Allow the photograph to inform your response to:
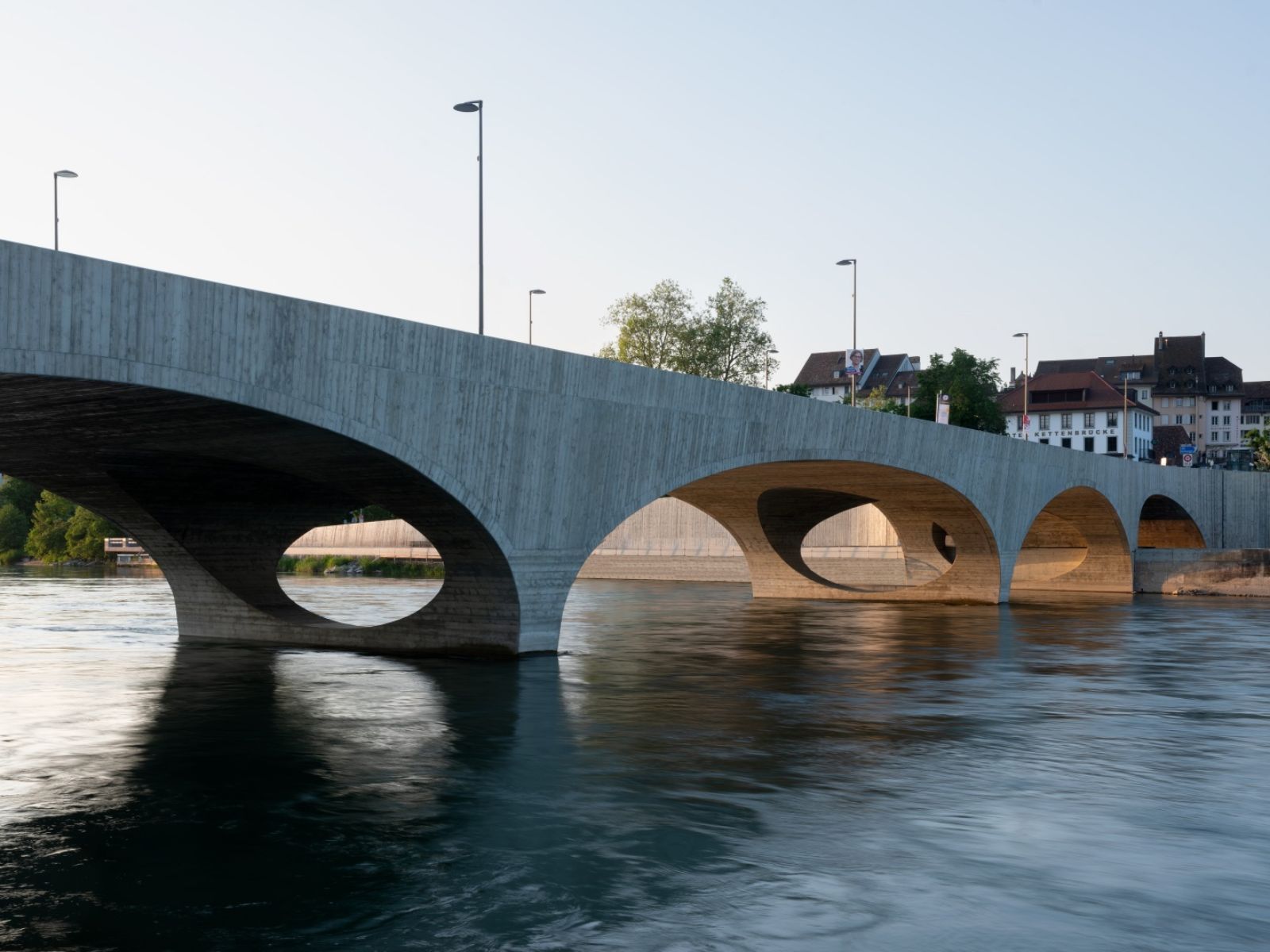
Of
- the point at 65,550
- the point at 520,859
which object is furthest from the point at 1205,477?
the point at 65,550

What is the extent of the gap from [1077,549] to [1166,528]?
35.0 ft

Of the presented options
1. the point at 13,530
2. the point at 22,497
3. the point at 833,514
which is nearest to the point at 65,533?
the point at 13,530

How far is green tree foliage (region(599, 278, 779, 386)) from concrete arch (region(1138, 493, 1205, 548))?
1340 inches

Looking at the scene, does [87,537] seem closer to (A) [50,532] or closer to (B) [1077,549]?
(A) [50,532]

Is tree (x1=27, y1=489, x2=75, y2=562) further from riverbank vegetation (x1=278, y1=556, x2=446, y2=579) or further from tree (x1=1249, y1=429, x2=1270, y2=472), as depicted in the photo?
tree (x1=1249, y1=429, x2=1270, y2=472)

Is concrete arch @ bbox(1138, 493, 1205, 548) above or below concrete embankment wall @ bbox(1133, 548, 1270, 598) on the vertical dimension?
above

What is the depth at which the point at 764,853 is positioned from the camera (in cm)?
1059

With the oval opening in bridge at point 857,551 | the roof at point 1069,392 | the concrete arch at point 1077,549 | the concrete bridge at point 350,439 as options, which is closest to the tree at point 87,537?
the oval opening in bridge at point 857,551

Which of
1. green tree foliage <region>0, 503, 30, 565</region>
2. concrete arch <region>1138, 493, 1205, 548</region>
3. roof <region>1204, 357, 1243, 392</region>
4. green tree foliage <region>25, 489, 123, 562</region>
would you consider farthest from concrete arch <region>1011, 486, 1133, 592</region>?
green tree foliage <region>0, 503, 30, 565</region>

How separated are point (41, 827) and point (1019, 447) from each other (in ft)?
128

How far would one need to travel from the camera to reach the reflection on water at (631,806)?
8828mm

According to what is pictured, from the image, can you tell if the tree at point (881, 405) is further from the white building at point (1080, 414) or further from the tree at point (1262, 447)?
the tree at point (1262, 447)

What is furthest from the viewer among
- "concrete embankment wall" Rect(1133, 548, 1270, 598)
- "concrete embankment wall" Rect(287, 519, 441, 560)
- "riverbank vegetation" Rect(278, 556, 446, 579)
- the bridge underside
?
"concrete embankment wall" Rect(287, 519, 441, 560)

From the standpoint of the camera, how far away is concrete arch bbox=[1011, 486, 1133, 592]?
183 feet
